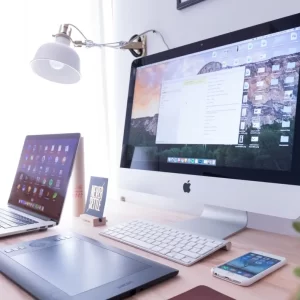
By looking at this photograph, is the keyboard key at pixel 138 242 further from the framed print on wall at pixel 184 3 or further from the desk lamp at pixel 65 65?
the framed print on wall at pixel 184 3

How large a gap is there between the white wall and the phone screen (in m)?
0.30

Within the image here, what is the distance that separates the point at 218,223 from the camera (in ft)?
2.76

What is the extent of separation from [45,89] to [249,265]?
3.63 ft

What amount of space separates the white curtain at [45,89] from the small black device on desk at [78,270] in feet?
2.30

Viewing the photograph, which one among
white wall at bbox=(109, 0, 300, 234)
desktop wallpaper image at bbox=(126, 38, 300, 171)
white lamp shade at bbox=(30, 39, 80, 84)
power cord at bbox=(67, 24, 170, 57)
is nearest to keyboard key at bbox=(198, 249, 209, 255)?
desktop wallpaper image at bbox=(126, 38, 300, 171)

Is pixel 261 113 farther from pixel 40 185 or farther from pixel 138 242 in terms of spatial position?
pixel 40 185

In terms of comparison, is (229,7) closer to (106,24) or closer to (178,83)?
(178,83)

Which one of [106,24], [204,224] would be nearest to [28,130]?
[106,24]

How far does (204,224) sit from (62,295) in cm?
46

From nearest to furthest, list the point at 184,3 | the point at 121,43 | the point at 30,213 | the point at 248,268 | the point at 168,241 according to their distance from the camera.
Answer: the point at 248,268 → the point at 168,241 → the point at 30,213 → the point at 184,3 → the point at 121,43

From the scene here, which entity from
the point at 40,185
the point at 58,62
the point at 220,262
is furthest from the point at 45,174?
the point at 220,262

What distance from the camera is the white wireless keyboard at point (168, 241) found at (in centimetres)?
61

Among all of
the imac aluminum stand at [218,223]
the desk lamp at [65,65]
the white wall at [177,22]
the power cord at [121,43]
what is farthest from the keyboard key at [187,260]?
the power cord at [121,43]

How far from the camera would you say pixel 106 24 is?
151 centimetres
